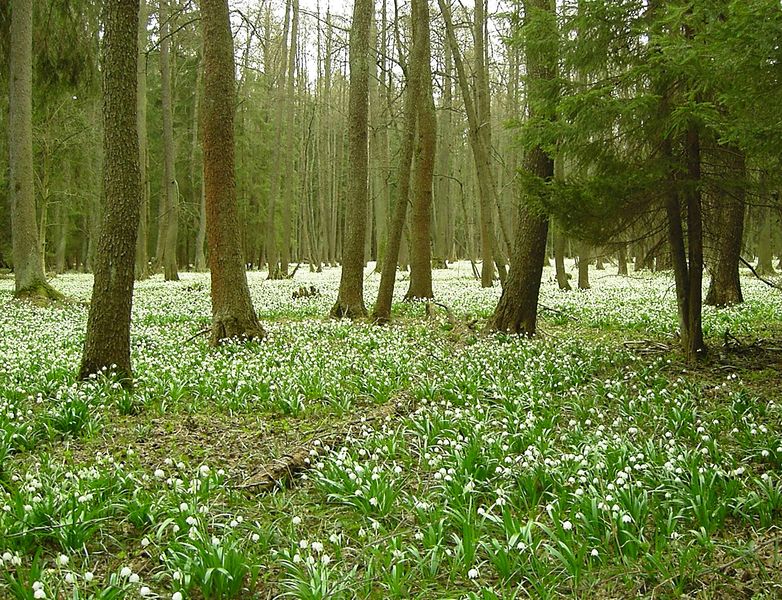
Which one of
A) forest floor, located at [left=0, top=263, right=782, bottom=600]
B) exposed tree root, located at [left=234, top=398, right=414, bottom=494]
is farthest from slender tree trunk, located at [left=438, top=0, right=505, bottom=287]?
exposed tree root, located at [left=234, top=398, right=414, bottom=494]

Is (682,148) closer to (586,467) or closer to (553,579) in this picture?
(586,467)

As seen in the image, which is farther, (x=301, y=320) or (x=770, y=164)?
(x=301, y=320)

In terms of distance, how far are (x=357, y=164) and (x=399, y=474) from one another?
29.8 feet

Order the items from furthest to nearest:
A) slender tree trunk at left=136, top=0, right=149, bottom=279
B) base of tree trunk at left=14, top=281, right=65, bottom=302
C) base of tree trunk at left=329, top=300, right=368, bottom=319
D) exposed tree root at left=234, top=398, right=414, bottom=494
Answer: slender tree trunk at left=136, top=0, right=149, bottom=279 → base of tree trunk at left=14, top=281, right=65, bottom=302 → base of tree trunk at left=329, top=300, right=368, bottom=319 → exposed tree root at left=234, top=398, right=414, bottom=494

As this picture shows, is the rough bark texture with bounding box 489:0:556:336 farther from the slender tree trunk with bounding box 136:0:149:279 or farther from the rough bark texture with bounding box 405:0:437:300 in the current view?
the slender tree trunk with bounding box 136:0:149:279

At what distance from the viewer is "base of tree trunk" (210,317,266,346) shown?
992cm

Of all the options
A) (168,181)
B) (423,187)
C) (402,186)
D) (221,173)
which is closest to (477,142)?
(423,187)

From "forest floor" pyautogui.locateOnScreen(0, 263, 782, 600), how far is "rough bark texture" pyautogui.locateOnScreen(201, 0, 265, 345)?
1507mm

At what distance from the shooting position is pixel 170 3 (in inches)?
1047

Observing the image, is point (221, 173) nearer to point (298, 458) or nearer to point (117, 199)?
point (117, 199)

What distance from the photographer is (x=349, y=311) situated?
12.9 meters

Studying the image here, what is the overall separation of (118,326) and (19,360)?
91.6 inches

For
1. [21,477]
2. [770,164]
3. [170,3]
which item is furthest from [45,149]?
[770,164]

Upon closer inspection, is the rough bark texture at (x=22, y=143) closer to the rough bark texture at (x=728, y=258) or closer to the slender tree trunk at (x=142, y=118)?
the slender tree trunk at (x=142, y=118)
